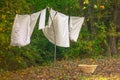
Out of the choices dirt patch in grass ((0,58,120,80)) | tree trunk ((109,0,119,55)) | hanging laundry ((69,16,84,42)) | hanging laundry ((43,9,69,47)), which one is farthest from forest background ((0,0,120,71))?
dirt patch in grass ((0,58,120,80))

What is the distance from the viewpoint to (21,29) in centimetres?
1173

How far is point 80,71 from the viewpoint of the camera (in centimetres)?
1178

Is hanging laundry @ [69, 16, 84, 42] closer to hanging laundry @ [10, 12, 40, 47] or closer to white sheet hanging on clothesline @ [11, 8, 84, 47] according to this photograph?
white sheet hanging on clothesline @ [11, 8, 84, 47]

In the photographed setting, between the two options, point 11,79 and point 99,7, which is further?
point 99,7

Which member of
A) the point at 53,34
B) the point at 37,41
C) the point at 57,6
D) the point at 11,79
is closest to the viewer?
the point at 11,79

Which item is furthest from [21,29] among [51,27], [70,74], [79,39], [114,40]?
[114,40]

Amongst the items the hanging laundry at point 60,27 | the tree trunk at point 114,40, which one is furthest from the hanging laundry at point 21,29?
the tree trunk at point 114,40

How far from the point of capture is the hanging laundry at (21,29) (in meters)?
11.7

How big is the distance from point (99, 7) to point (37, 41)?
4336mm

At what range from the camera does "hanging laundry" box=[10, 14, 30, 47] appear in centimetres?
1173

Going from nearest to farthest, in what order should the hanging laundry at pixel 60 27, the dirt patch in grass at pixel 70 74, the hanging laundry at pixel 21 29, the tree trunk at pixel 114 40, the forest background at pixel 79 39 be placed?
the dirt patch in grass at pixel 70 74, the hanging laundry at pixel 21 29, the hanging laundry at pixel 60 27, the forest background at pixel 79 39, the tree trunk at pixel 114 40

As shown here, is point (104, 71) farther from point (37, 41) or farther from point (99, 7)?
point (99, 7)

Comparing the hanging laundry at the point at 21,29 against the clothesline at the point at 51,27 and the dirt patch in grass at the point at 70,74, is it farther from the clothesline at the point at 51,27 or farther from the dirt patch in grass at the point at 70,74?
the dirt patch in grass at the point at 70,74

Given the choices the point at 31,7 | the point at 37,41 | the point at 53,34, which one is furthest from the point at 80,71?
the point at 31,7
